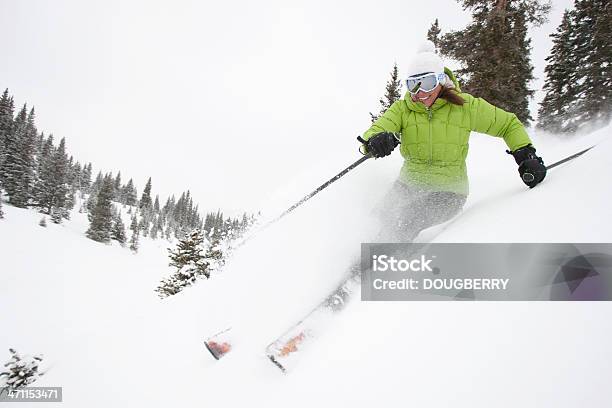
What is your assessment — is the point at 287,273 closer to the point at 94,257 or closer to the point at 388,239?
the point at 388,239

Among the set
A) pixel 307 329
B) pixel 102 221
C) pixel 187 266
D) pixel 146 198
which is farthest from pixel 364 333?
pixel 146 198

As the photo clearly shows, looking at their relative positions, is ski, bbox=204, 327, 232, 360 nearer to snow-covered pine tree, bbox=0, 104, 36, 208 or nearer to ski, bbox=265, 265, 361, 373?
ski, bbox=265, 265, 361, 373

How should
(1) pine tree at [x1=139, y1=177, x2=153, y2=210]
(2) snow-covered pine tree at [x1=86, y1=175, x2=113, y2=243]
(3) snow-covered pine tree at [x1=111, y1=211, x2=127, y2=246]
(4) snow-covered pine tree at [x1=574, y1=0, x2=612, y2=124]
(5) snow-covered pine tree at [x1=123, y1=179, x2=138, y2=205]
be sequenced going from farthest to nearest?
(5) snow-covered pine tree at [x1=123, y1=179, x2=138, y2=205] → (1) pine tree at [x1=139, y1=177, x2=153, y2=210] → (3) snow-covered pine tree at [x1=111, y1=211, x2=127, y2=246] → (2) snow-covered pine tree at [x1=86, y1=175, x2=113, y2=243] → (4) snow-covered pine tree at [x1=574, y1=0, x2=612, y2=124]

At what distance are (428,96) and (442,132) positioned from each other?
388 millimetres

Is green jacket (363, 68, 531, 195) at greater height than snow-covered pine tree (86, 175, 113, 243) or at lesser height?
lesser

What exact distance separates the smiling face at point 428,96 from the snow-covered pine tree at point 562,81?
18.3 metres

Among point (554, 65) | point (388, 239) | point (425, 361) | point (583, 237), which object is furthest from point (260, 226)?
point (554, 65)

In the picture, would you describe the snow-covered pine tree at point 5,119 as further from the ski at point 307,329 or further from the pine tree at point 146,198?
the ski at point 307,329

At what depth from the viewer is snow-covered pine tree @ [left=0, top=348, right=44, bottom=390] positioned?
4.57 meters

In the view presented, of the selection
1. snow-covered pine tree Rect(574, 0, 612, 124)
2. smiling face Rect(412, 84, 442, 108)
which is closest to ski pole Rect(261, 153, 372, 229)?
smiling face Rect(412, 84, 442, 108)

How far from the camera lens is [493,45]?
1182cm

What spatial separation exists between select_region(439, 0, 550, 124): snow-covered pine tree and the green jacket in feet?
34.7

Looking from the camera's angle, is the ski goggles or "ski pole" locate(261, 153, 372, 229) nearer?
the ski goggles

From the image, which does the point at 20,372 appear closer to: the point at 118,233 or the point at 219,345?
the point at 219,345
